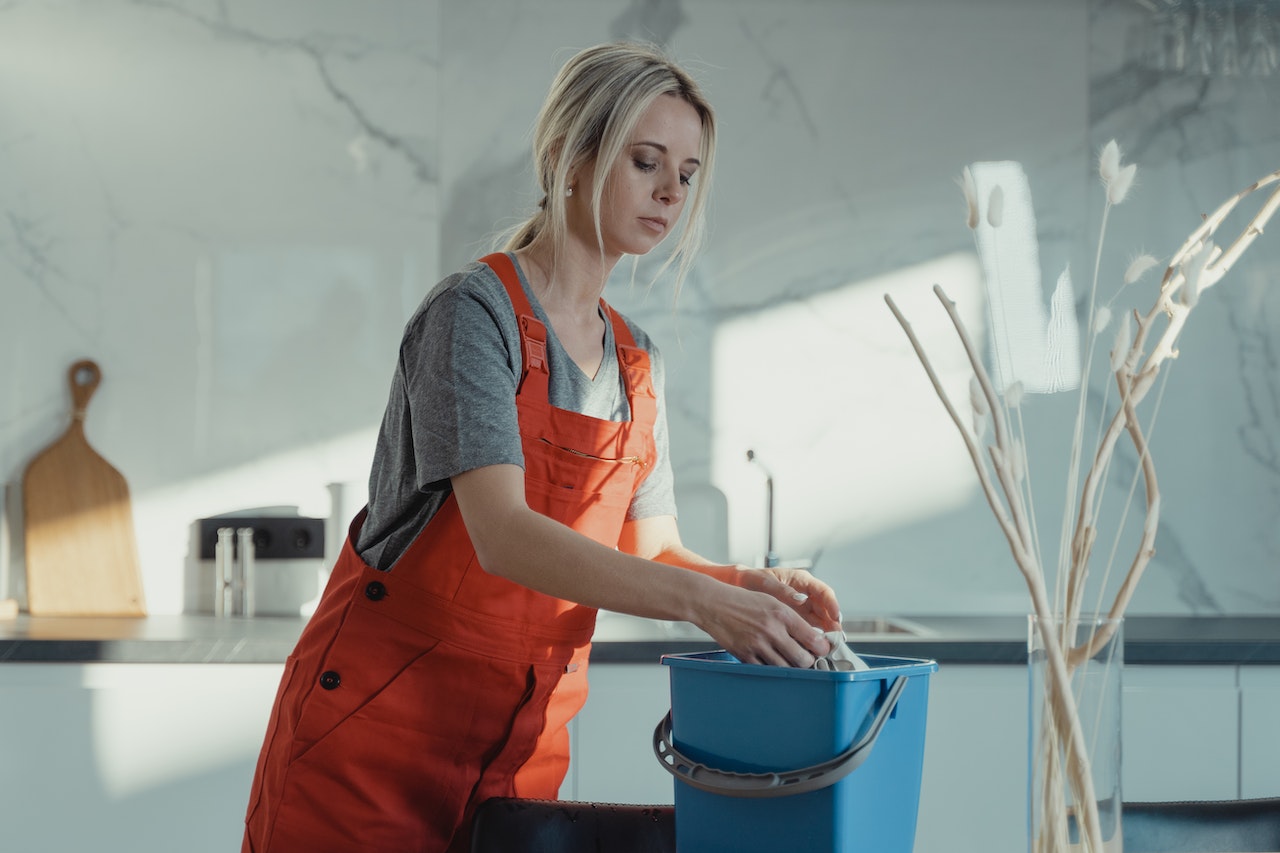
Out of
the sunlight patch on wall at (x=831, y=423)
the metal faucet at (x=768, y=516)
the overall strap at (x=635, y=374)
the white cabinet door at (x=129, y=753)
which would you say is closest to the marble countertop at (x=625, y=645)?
the white cabinet door at (x=129, y=753)

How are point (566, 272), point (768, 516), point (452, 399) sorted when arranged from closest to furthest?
point (452, 399) → point (566, 272) → point (768, 516)

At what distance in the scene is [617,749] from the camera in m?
1.80

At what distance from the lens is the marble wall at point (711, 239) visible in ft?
7.23

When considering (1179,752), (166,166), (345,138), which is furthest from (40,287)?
(1179,752)

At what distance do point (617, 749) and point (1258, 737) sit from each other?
0.98 metres

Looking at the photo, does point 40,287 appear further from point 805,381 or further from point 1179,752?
point 1179,752

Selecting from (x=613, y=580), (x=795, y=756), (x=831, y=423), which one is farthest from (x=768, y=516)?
(x=795, y=756)

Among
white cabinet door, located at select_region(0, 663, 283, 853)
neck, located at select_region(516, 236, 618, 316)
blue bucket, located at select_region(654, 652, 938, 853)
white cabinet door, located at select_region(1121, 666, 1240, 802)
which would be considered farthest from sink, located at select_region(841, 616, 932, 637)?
blue bucket, located at select_region(654, 652, 938, 853)

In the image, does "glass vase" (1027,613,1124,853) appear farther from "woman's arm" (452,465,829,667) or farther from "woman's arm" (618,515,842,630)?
"woman's arm" (618,515,842,630)

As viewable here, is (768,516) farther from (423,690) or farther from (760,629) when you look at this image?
(760,629)

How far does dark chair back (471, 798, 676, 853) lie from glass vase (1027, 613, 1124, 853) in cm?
35

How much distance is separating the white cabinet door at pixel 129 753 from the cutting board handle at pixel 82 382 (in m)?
0.58

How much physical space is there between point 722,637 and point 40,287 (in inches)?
72.9

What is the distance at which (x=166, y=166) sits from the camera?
7.23 feet
